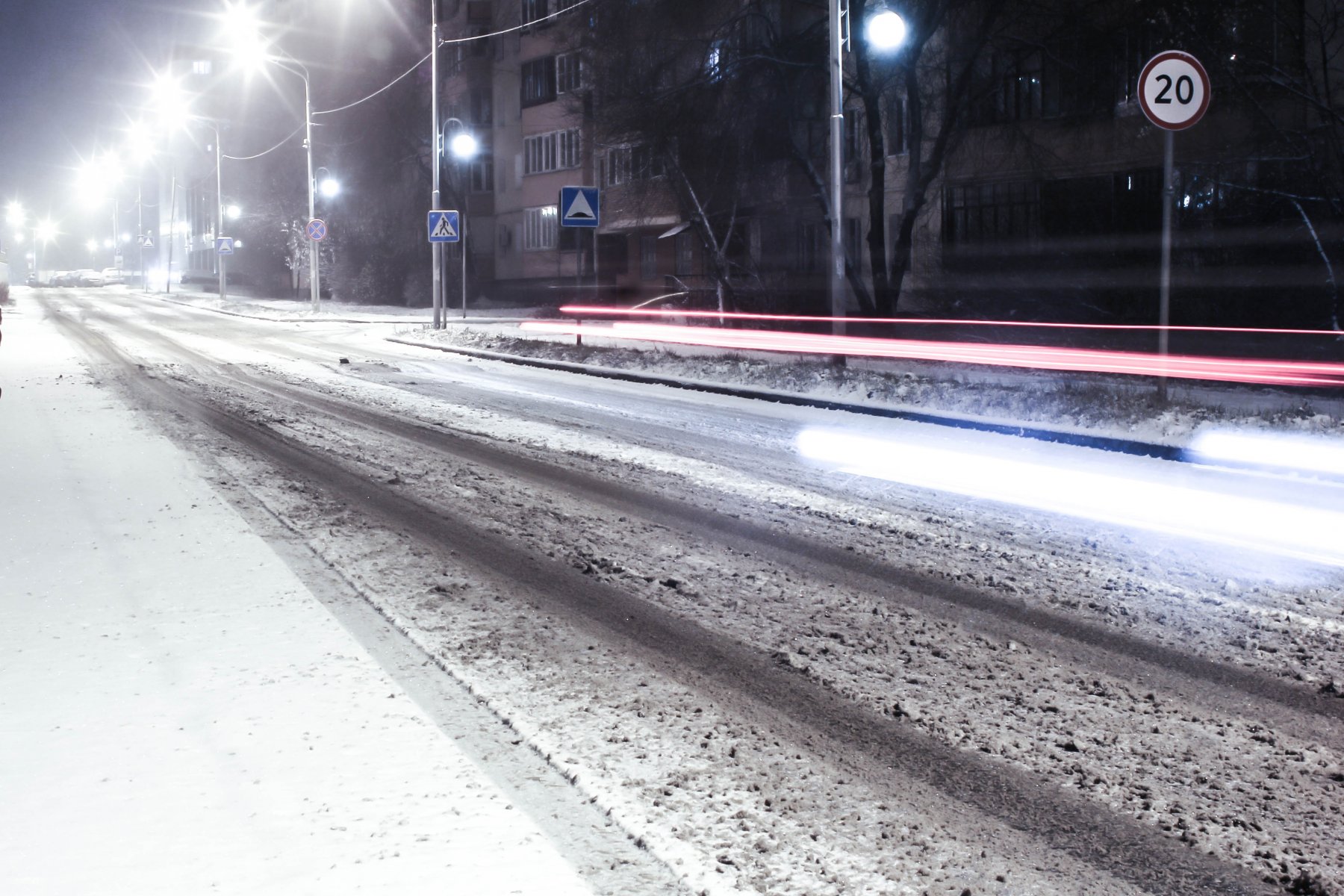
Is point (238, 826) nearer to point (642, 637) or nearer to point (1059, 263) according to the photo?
point (642, 637)

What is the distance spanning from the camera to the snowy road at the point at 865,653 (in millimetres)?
3643

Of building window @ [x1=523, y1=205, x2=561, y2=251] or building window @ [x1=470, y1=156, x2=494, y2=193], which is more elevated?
building window @ [x1=470, y1=156, x2=494, y2=193]

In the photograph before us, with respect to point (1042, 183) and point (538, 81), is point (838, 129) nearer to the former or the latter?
point (1042, 183)

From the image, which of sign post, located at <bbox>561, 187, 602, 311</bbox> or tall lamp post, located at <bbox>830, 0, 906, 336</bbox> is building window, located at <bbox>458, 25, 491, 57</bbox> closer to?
sign post, located at <bbox>561, 187, 602, 311</bbox>

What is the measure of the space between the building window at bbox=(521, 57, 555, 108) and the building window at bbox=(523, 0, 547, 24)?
185 cm

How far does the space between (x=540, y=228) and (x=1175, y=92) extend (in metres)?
45.5

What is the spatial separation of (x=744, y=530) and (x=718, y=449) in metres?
3.72

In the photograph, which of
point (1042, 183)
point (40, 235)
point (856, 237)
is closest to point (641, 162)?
point (1042, 183)

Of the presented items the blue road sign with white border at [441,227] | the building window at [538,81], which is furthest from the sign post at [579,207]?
the building window at [538,81]

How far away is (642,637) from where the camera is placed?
5695 millimetres

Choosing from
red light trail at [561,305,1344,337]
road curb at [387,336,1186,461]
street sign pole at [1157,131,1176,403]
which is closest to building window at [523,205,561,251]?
red light trail at [561,305,1344,337]

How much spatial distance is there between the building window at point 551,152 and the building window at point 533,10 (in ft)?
17.0

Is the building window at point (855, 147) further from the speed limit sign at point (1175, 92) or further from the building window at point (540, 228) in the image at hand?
the speed limit sign at point (1175, 92)

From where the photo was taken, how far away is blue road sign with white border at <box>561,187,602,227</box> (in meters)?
23.1
